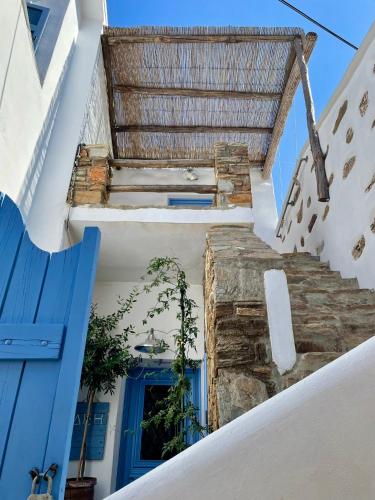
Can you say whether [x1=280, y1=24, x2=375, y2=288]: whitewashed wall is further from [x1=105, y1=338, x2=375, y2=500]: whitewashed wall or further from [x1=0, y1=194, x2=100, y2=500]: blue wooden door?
[x1=105, y1=338, x2=375, y2=500]: whitewashed wall

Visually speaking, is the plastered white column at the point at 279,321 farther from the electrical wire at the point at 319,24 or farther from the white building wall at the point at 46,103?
the electrical wire at the point at 319,24

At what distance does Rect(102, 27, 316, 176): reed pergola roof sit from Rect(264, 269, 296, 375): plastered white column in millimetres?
4216

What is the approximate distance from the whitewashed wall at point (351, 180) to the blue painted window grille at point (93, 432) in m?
2.84

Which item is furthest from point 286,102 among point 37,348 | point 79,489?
point 79,489

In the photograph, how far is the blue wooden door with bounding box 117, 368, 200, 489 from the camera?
341cm

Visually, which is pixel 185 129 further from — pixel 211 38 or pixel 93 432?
pixel 93 432

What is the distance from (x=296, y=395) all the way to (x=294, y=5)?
580 cm

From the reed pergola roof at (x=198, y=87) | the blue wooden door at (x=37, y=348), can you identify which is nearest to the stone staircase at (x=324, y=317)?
the blue wooden door at (x=37, y=348)

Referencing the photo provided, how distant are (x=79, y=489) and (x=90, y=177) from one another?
2949 millimetres

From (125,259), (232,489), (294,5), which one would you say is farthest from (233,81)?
(232,489)

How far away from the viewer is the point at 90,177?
367 centimetres

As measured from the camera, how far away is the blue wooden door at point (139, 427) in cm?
341

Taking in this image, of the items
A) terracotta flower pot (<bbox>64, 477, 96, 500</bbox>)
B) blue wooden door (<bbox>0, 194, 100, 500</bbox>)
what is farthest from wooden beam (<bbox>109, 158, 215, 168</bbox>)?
terracotta flower pot (<bbox>64, 477, 96, 500</bbox>)

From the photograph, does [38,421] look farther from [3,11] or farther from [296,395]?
[3,11]
